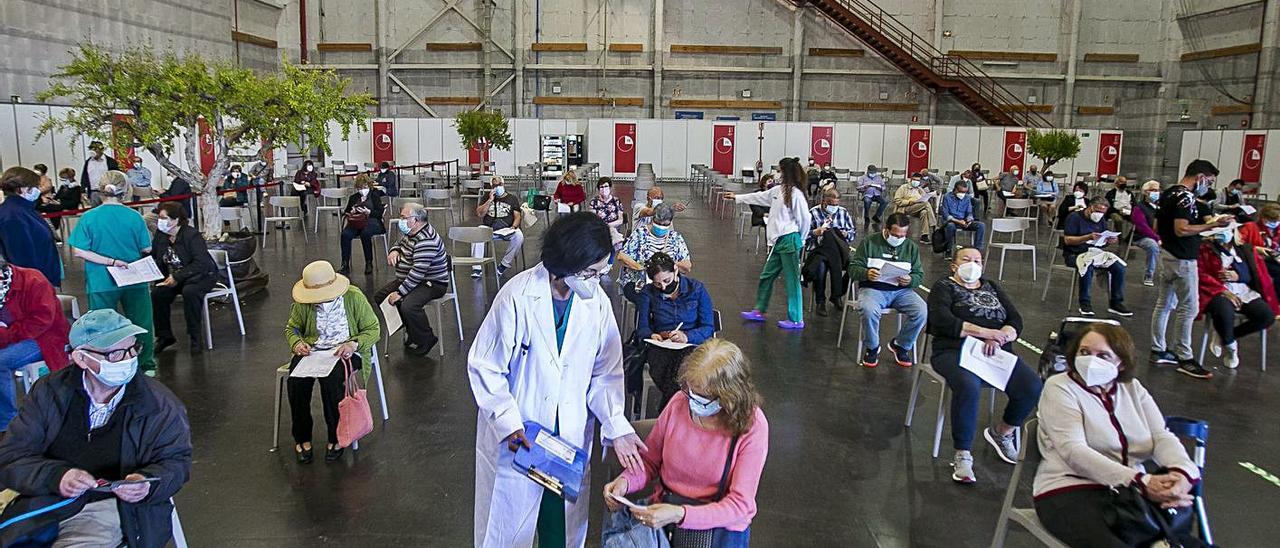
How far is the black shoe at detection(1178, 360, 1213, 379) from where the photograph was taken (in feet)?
19.9

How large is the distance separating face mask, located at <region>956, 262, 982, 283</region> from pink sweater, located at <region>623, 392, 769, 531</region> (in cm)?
A: 256

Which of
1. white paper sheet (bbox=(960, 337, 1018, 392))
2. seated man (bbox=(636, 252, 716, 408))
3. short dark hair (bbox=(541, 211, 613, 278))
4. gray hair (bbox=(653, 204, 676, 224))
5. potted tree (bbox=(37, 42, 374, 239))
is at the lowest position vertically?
white paper sheet (bbox=(960, 337, 1018, 392))

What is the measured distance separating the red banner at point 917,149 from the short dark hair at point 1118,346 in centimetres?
2283

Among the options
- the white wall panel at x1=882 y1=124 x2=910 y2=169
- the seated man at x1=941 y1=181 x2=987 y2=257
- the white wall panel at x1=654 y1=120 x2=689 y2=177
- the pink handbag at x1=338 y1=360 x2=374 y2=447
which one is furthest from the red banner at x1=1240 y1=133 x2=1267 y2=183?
the pink handbag at x1=338 y1=360 x2=374 y2=447

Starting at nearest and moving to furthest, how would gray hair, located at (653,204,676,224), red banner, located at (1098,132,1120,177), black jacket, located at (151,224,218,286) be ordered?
black jacket, located at (151,224,218,286), gray hair, located at (653,204,676,224), red banner, located at (1098,132,1120,177)

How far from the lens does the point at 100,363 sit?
263cm

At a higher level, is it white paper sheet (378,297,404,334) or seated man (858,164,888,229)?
seated man (858,164,888,229)

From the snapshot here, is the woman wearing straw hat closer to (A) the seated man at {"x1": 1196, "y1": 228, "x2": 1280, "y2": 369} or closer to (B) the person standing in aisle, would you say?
(B) the person standing in aisle

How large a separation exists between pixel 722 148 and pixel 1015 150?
907 centimetres

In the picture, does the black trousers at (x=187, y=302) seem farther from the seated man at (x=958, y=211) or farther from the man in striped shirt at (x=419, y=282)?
the seated man at (x=958, y=211)

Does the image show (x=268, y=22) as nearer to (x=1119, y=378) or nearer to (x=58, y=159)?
(x=58, y=159)

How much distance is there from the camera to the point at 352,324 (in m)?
4.46

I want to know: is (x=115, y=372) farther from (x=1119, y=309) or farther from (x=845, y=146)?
(x=845, y=146)

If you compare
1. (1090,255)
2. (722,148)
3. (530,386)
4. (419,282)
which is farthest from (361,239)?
(722,148)
